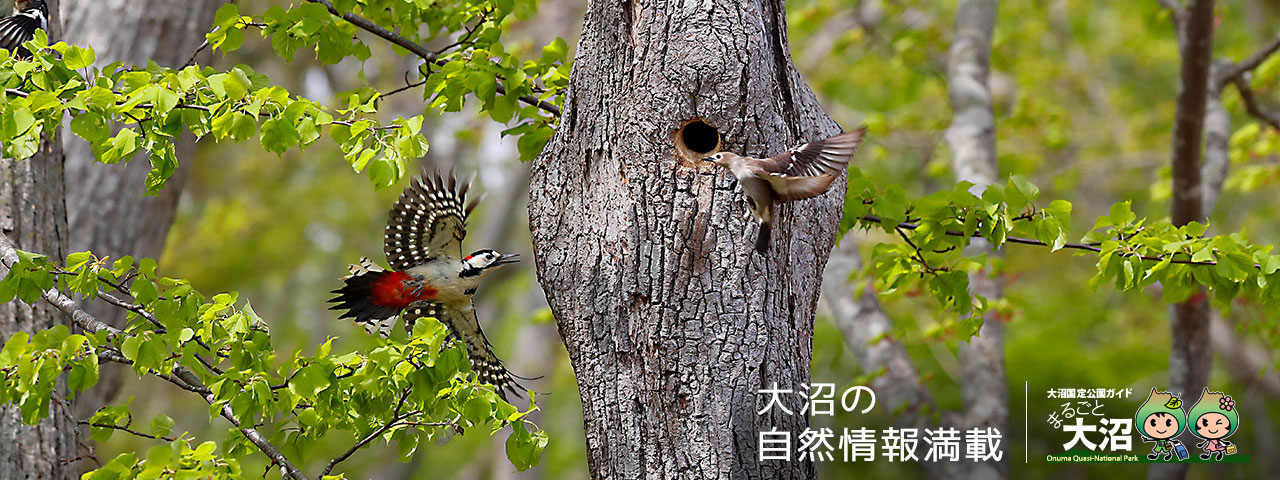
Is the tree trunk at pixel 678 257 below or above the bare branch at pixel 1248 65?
below

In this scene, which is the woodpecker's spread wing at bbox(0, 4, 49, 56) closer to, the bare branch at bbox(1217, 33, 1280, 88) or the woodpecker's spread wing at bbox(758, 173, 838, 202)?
the woodpecker's spread wing at bbox(758, 173, 838, 202)

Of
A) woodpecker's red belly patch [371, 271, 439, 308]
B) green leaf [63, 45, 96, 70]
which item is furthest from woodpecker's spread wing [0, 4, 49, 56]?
woodpecker's red belly patch [371, 271, 439, 308]

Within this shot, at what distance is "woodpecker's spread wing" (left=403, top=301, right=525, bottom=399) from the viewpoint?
10.0ft

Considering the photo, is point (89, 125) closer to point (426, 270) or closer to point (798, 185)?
point (426, 270)

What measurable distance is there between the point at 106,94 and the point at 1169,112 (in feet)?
32.7

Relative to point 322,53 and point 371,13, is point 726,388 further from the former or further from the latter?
point 371,13

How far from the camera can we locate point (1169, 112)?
970cm

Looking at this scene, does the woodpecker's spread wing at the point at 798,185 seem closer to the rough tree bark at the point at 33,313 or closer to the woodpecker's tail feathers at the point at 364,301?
the woodpecker's tail feathers at the point at 364,301

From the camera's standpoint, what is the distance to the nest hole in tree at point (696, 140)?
2.26m

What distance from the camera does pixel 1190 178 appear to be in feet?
14.4

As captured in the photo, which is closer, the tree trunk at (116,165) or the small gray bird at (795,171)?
the small gray bird at (795,171)

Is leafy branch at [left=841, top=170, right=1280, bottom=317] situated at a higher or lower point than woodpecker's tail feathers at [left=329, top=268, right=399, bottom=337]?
higher

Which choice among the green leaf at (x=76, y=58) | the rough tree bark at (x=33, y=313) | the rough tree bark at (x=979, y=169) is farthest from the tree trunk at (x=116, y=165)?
the rough tree bark at (x=979, y=169)

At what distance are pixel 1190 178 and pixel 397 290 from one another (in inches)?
137
